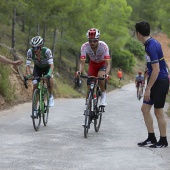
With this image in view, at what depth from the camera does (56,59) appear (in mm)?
41594

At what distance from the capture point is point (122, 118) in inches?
527

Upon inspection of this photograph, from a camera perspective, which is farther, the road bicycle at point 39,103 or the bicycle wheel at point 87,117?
the road bicycle at point 39,103

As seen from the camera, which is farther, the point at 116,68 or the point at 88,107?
the point at 116,68

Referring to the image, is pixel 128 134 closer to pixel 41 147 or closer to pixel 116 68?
pixel 41 147

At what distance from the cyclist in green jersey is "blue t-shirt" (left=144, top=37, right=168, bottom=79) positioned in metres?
2.99

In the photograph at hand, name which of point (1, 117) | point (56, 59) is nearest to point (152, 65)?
point (1, 117)

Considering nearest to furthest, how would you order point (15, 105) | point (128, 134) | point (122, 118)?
point (128, 134), point (122, 118), point (15, 105)

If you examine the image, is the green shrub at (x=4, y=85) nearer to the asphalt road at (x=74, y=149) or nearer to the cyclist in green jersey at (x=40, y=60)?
the asphalt road at (x=74, y=149)

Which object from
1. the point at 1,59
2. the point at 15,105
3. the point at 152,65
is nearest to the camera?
the point at 152,65

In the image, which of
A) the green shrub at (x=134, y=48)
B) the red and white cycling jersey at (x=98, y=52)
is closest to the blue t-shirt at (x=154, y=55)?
the red and white cycling jersey at (x=98, y=52)

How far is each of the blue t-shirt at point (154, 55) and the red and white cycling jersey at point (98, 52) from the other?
7.03ft

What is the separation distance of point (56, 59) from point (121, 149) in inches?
1348

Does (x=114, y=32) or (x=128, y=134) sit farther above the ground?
(x=114, y=32)

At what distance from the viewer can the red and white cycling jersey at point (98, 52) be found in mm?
9456
